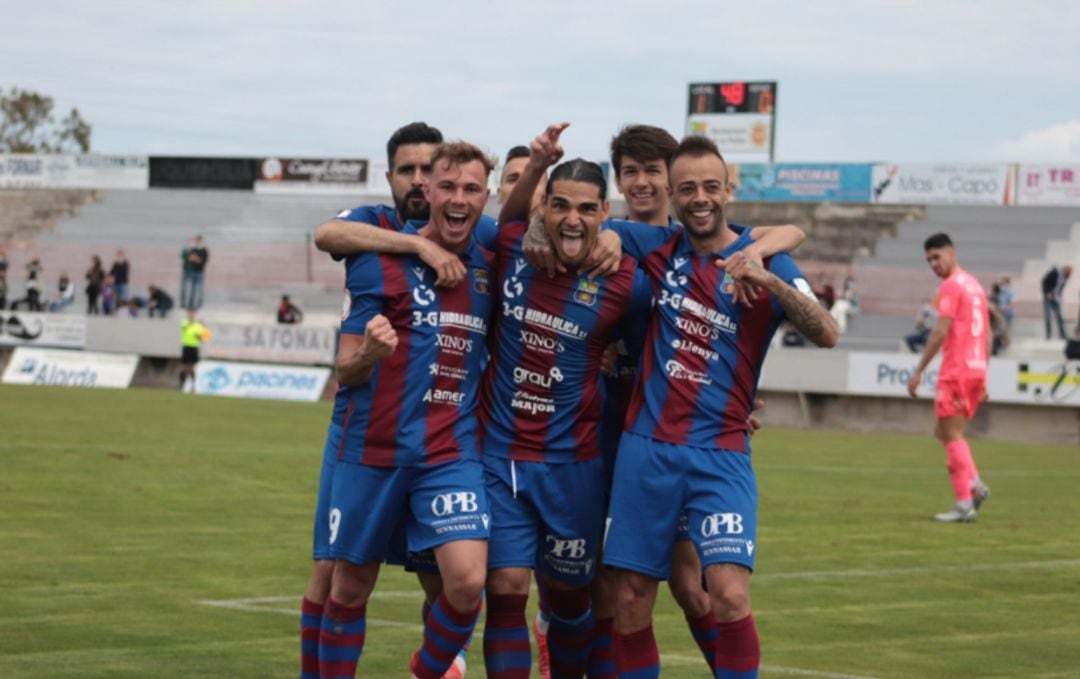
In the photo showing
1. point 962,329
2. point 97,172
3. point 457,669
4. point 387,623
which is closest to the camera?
point 457,669

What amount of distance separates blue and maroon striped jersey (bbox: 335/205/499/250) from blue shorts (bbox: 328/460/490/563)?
95 cm

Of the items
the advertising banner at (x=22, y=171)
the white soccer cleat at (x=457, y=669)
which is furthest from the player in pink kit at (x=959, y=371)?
the advertising banner at (x=22, y=171)

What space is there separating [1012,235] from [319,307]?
1888 centimetres

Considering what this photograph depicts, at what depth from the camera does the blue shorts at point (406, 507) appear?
673 centimetres

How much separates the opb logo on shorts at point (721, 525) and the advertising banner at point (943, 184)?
39.9m

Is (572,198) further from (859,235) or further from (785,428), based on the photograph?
(859,235)

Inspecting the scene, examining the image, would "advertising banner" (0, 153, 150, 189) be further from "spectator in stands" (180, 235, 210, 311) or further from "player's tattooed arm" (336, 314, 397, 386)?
"player's tattooed arm" (336, 314, 397, 386)

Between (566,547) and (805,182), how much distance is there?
41.0m

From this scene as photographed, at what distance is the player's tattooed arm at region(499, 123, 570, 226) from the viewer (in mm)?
6855

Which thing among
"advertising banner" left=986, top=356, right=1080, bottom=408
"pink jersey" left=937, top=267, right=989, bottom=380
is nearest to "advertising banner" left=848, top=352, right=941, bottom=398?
"advertising banner" left=986, top=356, right=1080, bottom=408

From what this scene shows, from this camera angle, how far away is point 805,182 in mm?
47062

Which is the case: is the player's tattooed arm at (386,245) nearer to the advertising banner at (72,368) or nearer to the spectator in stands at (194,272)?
the advertising banner at (72,368)

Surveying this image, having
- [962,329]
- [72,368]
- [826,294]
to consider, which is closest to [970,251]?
[826,294]

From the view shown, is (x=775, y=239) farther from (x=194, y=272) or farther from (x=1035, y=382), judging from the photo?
(x=194, y=272)
